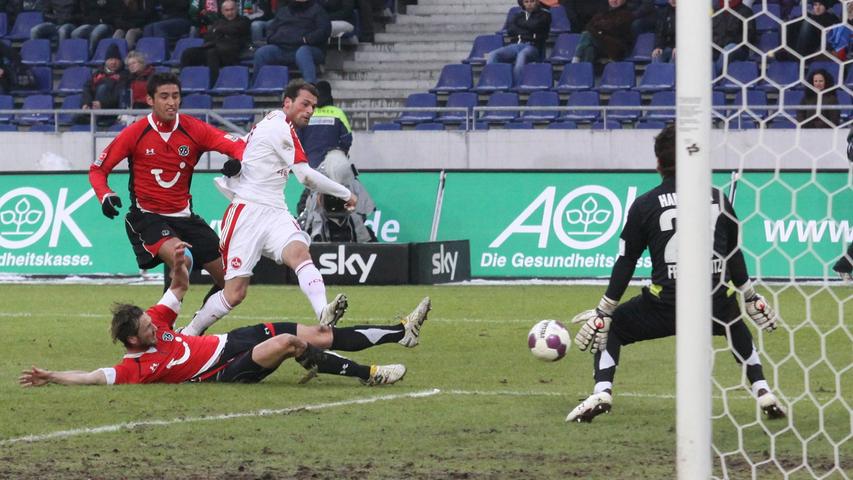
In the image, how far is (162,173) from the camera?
39.7 feet

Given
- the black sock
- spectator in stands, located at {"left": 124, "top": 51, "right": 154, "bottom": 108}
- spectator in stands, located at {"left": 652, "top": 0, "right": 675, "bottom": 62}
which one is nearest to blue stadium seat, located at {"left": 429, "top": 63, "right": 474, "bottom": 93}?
spectator in stands, located at {"left": 652, "top": 0, "right": 675, "bottom": 62}

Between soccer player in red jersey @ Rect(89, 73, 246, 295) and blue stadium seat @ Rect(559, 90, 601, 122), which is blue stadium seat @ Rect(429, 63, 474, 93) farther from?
soccer player in red jersey @ Rect(89, 73, 246, 295)

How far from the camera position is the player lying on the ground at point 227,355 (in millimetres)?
9633

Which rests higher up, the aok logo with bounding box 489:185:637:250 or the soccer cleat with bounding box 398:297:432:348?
the soccer cleat with bounding box 398:297:432:348

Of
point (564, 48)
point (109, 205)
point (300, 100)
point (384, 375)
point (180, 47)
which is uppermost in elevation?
point (300, 100)

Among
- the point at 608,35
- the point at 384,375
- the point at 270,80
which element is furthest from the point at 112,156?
the point at 270,80

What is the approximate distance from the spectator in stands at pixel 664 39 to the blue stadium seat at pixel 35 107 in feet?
32.3

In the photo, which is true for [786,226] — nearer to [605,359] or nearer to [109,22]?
[605,359]

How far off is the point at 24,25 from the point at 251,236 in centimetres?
1898

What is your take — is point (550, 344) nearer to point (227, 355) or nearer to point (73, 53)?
point (227, 355)

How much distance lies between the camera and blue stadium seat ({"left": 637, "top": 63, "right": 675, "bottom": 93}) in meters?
23.0

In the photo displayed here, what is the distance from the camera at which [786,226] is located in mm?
17031

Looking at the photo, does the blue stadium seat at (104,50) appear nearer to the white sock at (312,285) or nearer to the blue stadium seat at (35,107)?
the blue stadium seat at (35,107)

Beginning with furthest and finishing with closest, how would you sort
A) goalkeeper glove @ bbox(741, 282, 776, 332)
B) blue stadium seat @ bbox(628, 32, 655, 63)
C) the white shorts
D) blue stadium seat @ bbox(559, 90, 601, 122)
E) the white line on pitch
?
blue stadium seat @ bbox(628, 32, 655, 63) < blue stadium seat @ bbox(559, 90, 601, 122) < the white shorts < goalkeeper glove @ bbox(741, 282, 776, 332) < the white line on pitch
